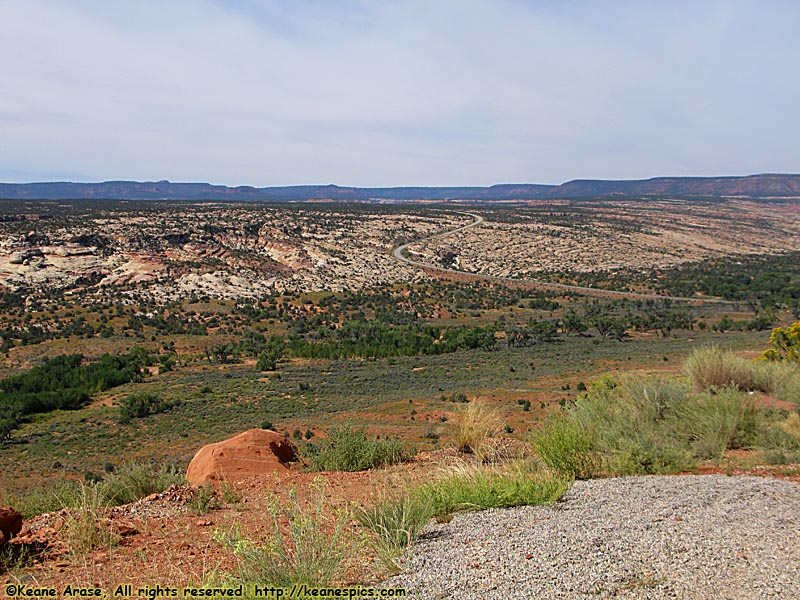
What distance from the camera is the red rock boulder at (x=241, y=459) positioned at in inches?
301

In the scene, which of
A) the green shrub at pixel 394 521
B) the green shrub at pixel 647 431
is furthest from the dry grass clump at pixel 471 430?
the green shrub at pixel 394 521

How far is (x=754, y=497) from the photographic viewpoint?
219 inches

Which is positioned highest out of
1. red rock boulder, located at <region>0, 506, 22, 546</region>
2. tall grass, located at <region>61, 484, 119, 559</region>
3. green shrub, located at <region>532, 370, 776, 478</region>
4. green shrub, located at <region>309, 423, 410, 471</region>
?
red rock boulder, located at <region>0, 506, 22, 546</region>

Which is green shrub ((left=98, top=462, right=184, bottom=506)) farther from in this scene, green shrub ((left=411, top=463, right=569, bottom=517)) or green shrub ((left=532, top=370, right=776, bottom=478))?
green shrub ((left=532, top=370, right=776, bottom=478))

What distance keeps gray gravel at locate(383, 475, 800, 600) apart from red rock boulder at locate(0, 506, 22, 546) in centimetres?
337

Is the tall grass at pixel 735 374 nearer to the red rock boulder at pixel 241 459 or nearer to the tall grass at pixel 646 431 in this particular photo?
the tall grass at pixel 646 431

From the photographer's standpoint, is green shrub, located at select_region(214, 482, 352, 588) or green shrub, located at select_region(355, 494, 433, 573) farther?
green shrub, located at select_region(355, 494, 433, 573)

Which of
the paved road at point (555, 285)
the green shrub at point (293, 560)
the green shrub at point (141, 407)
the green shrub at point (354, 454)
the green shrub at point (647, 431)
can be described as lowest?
the green shrub at point (141, 407)

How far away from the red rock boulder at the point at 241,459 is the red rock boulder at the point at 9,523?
2.53m

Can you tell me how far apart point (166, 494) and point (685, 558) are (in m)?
5.46

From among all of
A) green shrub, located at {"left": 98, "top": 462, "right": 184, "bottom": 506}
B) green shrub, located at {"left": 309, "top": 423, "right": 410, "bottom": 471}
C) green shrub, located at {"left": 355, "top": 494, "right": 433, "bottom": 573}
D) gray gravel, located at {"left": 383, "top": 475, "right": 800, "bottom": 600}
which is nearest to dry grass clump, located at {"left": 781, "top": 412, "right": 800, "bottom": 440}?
gray gravel, located at {"left": 383, "top": 475, "right": 800, "bottom": 600}

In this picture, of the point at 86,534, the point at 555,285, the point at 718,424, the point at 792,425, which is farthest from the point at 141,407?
the point at 555,285

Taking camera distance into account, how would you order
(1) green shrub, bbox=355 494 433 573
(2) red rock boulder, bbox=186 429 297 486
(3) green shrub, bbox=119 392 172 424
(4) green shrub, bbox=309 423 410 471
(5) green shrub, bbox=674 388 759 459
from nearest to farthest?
(1) green shrub, bbox=355 494 433 573 < (2) red rock boulder, bbox=186 429 297 486 < (5) green shrub, bbox=674 388 759 459 < (4) green shrub, bbox=309 423 410 471 < (3) green shrub, bbox=119 392 172 424

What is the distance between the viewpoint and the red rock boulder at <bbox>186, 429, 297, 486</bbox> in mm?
7648
